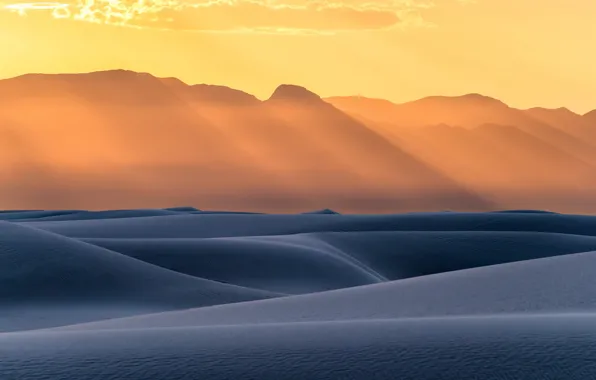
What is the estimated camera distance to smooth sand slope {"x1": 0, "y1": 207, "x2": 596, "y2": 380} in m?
8.08

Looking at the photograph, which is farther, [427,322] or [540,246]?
[540,246]

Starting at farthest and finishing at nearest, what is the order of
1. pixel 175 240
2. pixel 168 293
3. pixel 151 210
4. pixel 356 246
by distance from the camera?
1. pixel 151 210
2. pixel 356 246
3. pixel 175 240
4. pixel 168 293

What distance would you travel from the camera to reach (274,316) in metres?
12.3

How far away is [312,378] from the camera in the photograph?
7754mm

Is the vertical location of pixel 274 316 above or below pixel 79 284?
below

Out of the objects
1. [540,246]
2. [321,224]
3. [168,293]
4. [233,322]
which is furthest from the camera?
[321,224]

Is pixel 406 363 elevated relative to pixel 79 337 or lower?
lower

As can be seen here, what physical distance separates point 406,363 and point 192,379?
1.76 m

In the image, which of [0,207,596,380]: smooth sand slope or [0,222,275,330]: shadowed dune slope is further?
[0,222,275,330]: shadowed dune slope

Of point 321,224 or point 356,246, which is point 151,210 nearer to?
point 321,224

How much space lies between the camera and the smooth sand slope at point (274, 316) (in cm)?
808

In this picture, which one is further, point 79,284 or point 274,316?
point 79,284

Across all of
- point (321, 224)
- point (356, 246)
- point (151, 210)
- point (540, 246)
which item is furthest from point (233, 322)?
point (151, 210)

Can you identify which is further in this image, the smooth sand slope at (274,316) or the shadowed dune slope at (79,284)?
the shadowed dune slope at (79,284)
